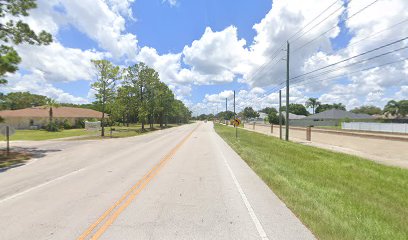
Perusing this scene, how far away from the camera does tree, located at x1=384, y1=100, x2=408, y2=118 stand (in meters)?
100

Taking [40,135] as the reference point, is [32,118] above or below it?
above

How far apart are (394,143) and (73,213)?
30594mm

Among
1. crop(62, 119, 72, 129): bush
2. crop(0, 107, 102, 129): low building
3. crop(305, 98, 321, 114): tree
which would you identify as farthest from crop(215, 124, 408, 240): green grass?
crop(305, 98, 321, 114): tree

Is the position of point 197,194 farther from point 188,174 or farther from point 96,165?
point 96,165

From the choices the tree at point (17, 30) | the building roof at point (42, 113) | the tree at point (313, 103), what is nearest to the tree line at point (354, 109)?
the tree at point (313, 103)

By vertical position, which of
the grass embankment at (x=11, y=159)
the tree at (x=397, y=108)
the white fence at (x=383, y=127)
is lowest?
the grass embankment at (x=11, y=159)

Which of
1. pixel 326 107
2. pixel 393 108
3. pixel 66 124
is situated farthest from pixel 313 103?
pixel 66 124

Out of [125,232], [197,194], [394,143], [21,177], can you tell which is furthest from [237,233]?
[394,143]

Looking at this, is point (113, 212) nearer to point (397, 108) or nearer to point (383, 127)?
point (383, 127)

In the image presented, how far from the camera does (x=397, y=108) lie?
337 ft

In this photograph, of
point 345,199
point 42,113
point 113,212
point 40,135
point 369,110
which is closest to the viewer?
point 113,212

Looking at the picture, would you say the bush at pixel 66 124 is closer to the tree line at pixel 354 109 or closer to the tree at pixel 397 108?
the tree line at pixel 354 109

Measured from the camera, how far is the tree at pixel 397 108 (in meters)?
100

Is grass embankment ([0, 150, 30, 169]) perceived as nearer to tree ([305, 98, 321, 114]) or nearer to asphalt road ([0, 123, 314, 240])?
asphalt road ([0, 123, 314, 240])
